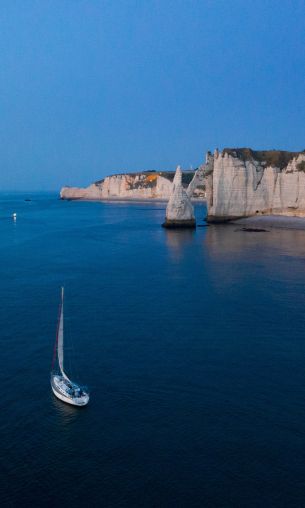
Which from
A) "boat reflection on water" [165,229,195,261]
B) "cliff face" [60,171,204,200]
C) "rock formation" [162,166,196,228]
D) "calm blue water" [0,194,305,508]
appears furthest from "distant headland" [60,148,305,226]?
"cliff face" [60,171,204,200]

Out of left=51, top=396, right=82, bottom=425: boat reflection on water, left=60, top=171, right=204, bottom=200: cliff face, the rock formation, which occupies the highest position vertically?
left=60, top=171, right=204, bottom=200: cliff face

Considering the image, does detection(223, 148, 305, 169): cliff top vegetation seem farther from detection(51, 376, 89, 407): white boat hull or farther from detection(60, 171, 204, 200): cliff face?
detection(60, 171, 204, 200): cliff face

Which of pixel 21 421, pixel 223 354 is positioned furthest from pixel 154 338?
pixel 21 421

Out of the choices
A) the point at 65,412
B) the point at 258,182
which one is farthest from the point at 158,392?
the point at 258,182

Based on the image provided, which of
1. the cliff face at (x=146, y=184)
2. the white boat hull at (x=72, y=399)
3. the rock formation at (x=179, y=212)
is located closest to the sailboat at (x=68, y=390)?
the white boat hull at (x=72, y=399)

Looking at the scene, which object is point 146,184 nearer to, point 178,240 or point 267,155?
point 267,155

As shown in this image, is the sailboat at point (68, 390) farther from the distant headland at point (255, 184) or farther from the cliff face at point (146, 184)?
the cliff face at point (146, 184)
